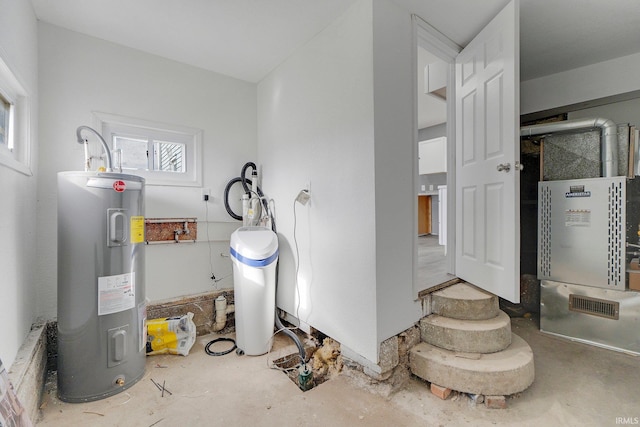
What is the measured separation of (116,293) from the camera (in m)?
1.69

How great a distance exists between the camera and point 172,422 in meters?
1.46

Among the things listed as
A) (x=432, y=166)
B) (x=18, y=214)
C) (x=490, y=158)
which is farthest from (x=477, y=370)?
(x=432, y=166)

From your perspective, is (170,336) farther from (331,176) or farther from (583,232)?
(583,232)

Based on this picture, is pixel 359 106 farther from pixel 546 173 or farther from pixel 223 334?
pixel 223 334

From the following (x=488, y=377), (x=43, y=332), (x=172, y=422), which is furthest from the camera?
(x=43, y=332)

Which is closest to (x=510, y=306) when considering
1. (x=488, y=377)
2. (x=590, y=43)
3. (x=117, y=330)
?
(x=488, y=377)

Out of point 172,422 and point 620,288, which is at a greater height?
point 620,288

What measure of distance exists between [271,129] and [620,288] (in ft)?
10.8

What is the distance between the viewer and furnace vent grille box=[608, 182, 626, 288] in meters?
2.15

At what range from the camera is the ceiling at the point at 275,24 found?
1.82 m

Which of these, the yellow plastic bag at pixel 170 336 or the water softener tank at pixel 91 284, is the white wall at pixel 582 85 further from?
the yellow plastic bag at pixel 170 336

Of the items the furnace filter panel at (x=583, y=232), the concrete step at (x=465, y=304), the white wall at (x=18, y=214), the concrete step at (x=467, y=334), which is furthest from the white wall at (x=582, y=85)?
the white wall at (x=18, y=214)

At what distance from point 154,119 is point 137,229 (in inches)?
44.8

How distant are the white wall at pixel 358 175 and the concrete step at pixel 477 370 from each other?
0.26 m
